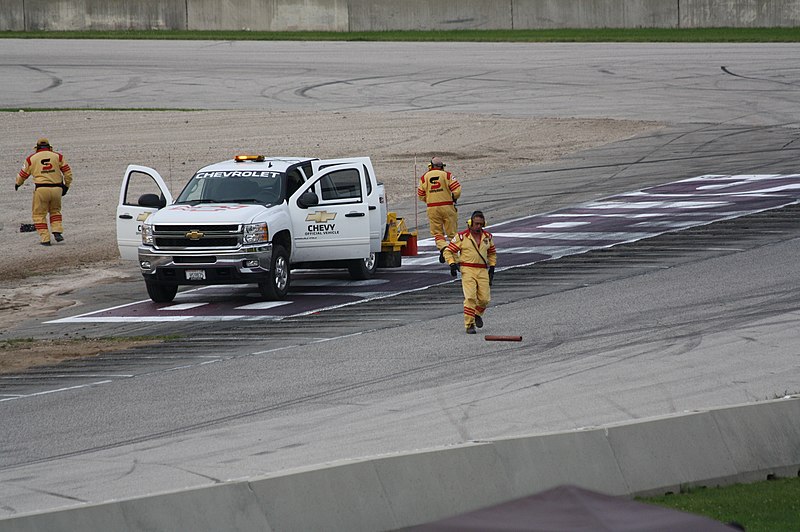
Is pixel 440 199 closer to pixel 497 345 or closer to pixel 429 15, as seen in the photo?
pixel 497 345

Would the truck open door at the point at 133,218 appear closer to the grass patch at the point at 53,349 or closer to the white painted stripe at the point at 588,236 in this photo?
the grass patch at the point at 53,349

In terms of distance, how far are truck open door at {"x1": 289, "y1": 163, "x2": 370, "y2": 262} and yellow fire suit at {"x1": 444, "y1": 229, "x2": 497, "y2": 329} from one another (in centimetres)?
318

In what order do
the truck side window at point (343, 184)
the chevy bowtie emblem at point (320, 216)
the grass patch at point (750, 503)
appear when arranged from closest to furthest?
the grass patch at point (750, 503) < the chevy bowtie emblem at point (320, 216) < the truck side window at point (343, 184)

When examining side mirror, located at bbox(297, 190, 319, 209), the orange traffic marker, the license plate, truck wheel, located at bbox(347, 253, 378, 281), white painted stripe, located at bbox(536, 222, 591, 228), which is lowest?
the orange traffic marker

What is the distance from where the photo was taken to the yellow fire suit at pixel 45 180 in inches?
972

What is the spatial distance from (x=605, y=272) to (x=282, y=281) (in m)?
4.91

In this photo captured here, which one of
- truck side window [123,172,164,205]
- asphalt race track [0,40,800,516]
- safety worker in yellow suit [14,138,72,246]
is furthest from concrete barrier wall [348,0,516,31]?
safety worker in yellow suit [14,138,72,246]

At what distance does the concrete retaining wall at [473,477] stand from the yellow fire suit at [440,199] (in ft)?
38.3

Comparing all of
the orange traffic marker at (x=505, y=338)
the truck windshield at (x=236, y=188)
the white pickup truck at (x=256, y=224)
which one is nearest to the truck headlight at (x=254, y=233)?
the white pickup truck at (x=256, y=224)

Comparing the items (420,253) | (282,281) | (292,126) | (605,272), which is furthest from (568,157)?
(282,281)

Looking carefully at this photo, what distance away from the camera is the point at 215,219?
61.6ft

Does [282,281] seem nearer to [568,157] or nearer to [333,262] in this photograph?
[333,262]

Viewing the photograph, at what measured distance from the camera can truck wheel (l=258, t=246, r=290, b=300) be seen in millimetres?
Result: 19109

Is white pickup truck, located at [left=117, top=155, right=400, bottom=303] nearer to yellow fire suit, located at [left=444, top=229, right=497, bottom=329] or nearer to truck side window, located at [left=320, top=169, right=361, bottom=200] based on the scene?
truck side window, located at [left=320, top=169, right=361, bottom=200]
